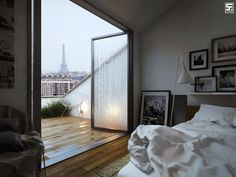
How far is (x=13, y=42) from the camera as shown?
6.95 feet

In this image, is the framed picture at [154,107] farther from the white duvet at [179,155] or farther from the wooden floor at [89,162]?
the white duvet at [179,155]

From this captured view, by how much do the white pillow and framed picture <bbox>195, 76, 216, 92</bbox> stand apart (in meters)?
0.50

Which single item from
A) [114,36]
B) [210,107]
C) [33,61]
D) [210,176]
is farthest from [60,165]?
[114,36]

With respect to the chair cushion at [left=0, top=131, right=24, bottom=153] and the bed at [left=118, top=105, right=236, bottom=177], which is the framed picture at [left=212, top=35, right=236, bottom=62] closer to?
the bed at [left=118, top=105, right=236, bottom=177]

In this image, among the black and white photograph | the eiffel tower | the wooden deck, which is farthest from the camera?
the eiffel tower

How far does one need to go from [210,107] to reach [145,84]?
1628mm

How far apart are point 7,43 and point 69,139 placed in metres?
2.31

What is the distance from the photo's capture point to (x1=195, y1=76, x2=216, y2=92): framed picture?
3562 mm

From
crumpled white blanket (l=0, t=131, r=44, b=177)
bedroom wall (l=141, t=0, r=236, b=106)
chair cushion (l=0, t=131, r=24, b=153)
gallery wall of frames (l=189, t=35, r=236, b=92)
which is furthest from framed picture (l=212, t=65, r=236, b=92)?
chair cushion (l=0, t=131, r=24, b=153)

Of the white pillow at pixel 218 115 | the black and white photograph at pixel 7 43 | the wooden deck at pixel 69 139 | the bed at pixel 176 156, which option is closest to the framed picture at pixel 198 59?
the white pillow at pixel 218 115

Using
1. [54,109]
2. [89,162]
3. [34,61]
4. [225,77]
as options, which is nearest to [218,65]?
[225,77]

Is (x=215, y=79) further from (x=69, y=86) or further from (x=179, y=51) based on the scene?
(x=69, y=86)

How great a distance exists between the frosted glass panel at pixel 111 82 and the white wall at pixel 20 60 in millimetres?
→ 2399

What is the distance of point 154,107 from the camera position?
4227 mm
